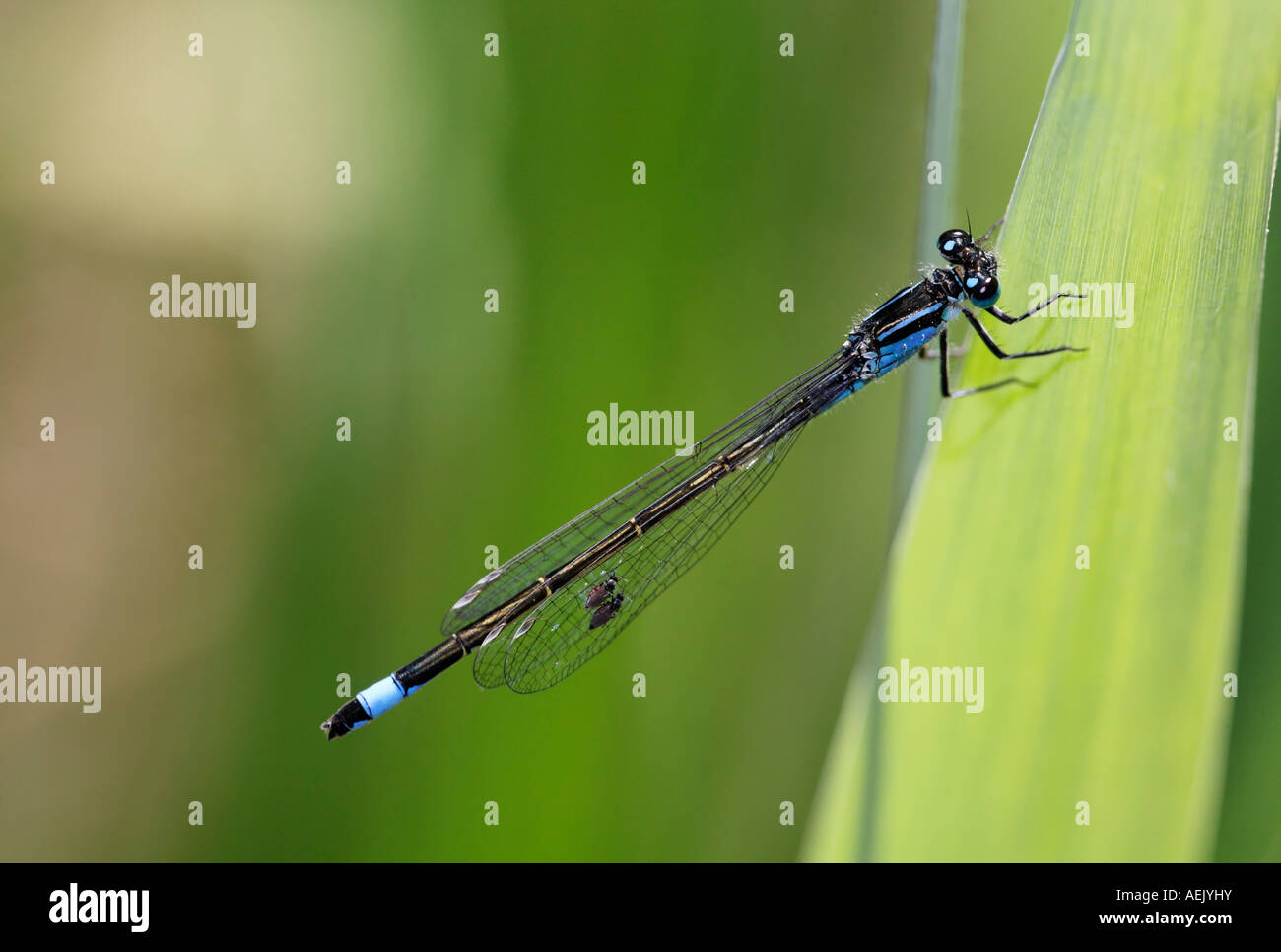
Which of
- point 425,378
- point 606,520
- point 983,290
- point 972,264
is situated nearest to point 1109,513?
point 983,290

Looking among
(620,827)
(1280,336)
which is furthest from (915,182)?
(620,827)

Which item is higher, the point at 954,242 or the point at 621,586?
the point at 954,242

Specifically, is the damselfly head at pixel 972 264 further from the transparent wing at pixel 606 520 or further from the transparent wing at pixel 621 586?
A: the transparent wing at pixel 621 586

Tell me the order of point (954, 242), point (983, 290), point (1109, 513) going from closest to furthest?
1. point (1109, 513)
2. point (983, 290)
3. point (954, 242)

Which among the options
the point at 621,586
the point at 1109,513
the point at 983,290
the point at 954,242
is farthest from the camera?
the point at 621,586

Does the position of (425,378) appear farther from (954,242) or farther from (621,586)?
(954,242)

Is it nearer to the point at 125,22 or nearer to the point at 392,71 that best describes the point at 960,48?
the point at 392,71

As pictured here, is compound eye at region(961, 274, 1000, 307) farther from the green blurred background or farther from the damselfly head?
the green blurred background

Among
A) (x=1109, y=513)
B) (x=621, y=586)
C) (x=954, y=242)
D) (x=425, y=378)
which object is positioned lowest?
(x=621, y=586)
